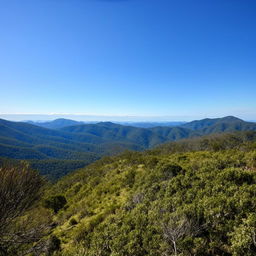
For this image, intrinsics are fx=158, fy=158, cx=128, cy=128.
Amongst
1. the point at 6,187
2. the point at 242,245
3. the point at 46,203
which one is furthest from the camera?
the point at 46,203

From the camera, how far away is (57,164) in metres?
181

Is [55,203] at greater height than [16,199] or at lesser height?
lesser

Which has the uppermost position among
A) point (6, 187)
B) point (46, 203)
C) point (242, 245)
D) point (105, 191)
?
point (6, 187)

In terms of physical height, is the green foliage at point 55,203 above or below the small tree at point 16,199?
below

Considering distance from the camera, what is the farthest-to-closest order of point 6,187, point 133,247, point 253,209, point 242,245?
point 253,209 → point 133,247 → point 6,187 → point 242,245

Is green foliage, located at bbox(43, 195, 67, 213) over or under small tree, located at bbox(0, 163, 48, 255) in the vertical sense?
under

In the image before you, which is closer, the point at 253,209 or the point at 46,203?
the point at 253,209

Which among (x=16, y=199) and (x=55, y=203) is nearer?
(x=16, y=199)

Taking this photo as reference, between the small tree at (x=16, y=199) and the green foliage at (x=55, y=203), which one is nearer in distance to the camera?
the small tree at (x=16, y=199)

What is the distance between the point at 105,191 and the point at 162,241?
20.8m

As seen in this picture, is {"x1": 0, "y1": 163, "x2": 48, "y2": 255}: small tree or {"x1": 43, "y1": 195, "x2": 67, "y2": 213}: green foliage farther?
{"x1": 43, "y1": 195, "x2": 67, "y2": 213}: green foliage

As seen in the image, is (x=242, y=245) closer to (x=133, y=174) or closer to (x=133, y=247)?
(x=133, y=247)

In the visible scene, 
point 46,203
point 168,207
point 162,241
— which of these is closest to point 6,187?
point 162,241

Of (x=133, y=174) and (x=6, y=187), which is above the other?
(x=6, y=187)
